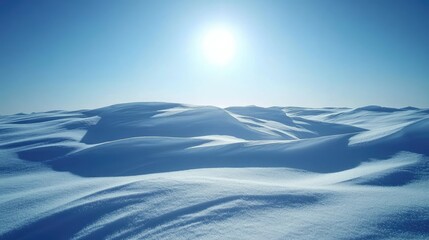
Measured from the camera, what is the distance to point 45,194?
3857mm

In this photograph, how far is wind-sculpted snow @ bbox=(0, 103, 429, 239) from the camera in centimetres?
249

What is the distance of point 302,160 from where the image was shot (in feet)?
19.3

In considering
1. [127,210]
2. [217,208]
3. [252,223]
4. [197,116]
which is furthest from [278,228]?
[197,116]

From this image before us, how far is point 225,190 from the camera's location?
3355 millimetres

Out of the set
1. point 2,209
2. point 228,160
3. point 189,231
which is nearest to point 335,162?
point 228,160

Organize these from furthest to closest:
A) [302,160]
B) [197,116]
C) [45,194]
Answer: [197,116] → [302,160] → [45,194]

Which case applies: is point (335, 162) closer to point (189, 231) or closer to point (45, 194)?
point (189, 231)

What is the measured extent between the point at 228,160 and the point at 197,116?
723cm

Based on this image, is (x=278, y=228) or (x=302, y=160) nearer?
(x=278, y=228)

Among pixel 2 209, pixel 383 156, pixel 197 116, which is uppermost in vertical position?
pixel 197 116

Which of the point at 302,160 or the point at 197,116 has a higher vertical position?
the point at 197,116

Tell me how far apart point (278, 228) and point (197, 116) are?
433 inches

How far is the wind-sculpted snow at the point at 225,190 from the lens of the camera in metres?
2.49

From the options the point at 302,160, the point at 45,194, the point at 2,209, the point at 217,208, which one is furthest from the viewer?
the point at 302,160
